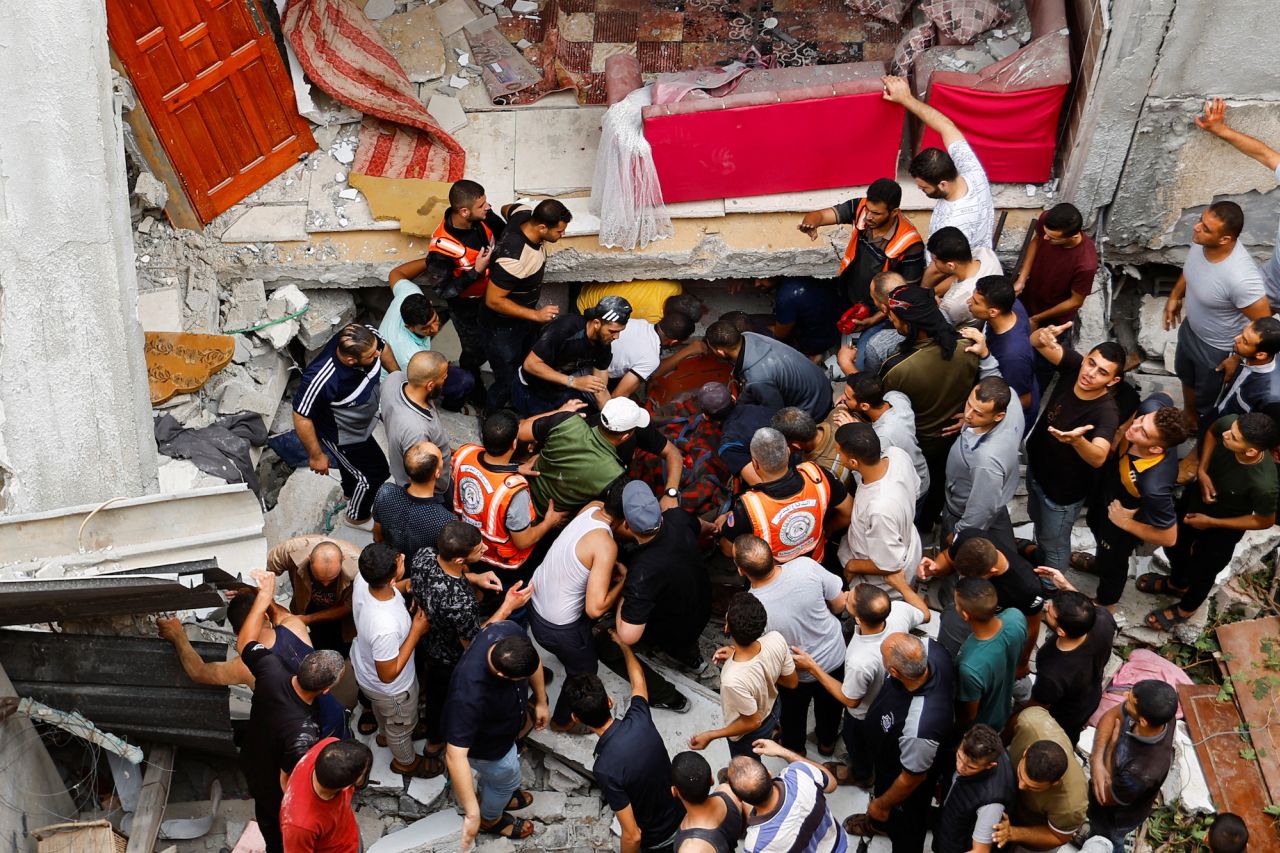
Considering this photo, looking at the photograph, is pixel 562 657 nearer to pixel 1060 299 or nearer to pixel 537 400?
pixel 537 400

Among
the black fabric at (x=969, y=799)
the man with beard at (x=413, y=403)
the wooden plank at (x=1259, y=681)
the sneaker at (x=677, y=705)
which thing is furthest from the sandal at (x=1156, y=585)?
the man with beard at (x=413, y=403)

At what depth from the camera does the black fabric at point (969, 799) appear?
469cm

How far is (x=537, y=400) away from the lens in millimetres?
7102

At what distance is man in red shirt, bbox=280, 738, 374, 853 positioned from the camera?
4602 mm

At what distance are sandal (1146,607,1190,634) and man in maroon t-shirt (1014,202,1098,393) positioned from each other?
4.76 ft

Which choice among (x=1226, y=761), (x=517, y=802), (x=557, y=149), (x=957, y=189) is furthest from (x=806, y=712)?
(x=557, y=149)

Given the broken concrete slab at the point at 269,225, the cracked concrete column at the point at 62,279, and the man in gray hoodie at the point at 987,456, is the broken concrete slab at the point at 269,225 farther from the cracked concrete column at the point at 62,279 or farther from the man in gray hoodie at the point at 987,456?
the man in gray hoodie at the point at 987,456

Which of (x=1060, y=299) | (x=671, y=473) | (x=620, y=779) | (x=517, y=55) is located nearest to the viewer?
(x=620, y=779)

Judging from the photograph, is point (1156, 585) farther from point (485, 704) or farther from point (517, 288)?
point (517, 288)

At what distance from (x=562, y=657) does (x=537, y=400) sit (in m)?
1.81

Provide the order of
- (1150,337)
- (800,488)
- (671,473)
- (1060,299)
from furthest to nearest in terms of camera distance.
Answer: (1150,337) → (1060,299) → (671,473) → (800,488)

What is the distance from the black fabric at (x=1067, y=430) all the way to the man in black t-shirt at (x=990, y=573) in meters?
0.70

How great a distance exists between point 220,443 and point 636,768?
349 centimetres

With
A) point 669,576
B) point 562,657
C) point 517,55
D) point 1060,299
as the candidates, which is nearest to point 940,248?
point 1060,299
